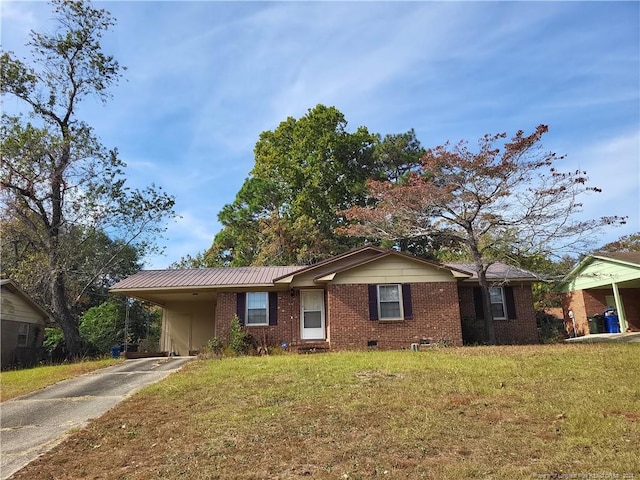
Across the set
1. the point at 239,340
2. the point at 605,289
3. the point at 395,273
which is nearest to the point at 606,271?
the point at 605,289

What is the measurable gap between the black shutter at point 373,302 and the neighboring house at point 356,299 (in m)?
0.03

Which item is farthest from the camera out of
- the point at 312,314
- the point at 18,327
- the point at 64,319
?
the point at 18,327

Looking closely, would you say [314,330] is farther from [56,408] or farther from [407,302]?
[56,408]

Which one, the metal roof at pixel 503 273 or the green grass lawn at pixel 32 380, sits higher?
the metal roof at pixel 503 273

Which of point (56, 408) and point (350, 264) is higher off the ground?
point (350, 264)

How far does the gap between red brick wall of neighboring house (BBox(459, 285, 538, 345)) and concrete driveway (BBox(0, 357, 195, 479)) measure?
1073 centimetres

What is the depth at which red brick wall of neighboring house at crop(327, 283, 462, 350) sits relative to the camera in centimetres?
1588

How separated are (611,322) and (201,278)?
19870 mm

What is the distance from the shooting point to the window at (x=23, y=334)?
21.4m

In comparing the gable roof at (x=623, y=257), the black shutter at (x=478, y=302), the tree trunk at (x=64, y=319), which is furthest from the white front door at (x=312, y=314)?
the gable roof at (x=623, y=257)

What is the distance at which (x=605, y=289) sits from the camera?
24.6m

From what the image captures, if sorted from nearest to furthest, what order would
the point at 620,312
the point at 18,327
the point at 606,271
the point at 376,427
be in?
the point at 376,427, the point at 18,327, the point at 620,312, the point at 606,271

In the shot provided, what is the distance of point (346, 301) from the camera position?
1617 centimetres

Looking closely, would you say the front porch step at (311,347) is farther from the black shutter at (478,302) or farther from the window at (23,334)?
the window at (23,334)
